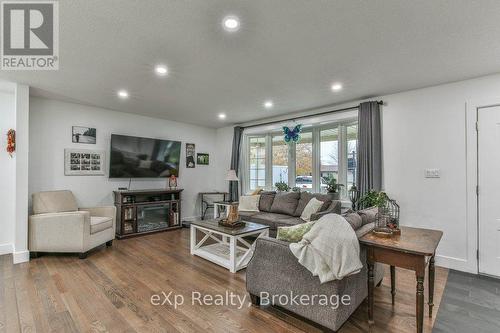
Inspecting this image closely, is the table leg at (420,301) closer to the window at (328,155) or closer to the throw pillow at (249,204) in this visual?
the window at (328,155)

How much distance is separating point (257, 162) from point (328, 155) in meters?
1.83

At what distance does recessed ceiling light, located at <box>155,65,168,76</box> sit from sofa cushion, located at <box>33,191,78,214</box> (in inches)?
107

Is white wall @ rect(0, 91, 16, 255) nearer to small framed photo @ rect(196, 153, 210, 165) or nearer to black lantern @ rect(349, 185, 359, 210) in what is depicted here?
small framed photo @ rect(196, 153, 210, 165)

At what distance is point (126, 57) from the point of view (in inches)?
103

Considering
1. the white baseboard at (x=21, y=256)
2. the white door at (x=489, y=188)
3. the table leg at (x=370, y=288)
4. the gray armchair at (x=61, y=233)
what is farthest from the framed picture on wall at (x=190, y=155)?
the white door at (x=489, y=188)

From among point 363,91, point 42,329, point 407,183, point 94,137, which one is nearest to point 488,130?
point 407,183

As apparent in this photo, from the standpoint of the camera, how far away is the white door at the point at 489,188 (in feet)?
9.80

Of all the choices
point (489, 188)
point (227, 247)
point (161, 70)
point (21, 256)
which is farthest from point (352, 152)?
point (21, 256)

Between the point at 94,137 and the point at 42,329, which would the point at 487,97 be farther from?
the point at 94,137

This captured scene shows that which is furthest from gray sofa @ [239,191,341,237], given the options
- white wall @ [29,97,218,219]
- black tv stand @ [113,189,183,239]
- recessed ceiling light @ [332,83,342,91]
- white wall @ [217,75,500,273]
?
white wall @ [29,97,218,219]

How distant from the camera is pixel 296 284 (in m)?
2.00

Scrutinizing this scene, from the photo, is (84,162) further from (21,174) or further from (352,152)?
(352,152)

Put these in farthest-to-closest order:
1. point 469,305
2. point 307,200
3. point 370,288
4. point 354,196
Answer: point 307,200 < point 354,196 < point 469,305 < point 370,288

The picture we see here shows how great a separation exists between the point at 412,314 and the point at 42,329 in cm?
312
